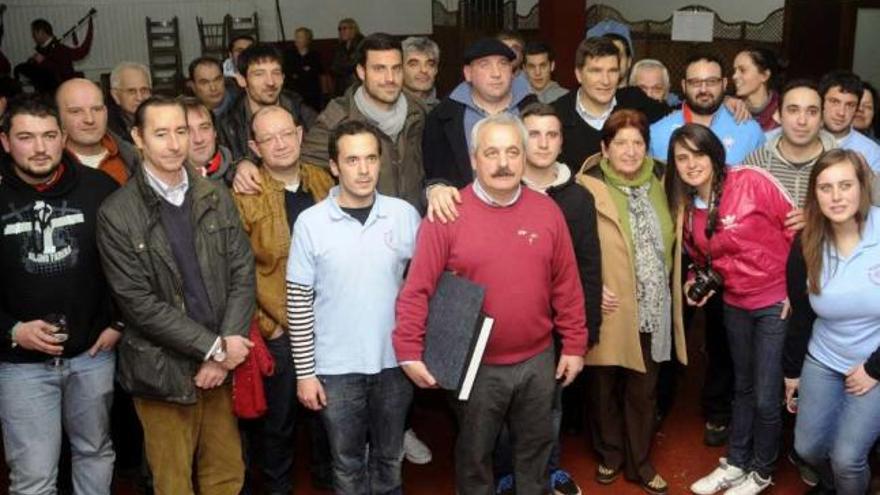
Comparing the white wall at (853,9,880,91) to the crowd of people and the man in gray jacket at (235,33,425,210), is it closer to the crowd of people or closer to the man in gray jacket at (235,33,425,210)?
the crowd of people

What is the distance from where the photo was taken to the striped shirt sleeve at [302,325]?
9.50ft

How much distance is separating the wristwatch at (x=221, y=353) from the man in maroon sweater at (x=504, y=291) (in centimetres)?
61

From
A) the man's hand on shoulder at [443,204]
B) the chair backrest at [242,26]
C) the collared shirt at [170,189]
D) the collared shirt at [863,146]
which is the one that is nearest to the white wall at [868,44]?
the collared shirt at [863,146]

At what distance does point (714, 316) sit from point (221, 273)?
2292 millimetres

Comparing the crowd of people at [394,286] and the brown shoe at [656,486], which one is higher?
the crowd of people at [394,286]

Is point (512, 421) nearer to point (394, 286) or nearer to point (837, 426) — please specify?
point (394, 286)

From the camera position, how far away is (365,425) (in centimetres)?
305

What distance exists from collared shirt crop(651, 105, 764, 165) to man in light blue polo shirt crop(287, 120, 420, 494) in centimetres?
146

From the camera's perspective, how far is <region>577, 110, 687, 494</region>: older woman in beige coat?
325 centimetres

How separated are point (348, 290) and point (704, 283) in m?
1.45

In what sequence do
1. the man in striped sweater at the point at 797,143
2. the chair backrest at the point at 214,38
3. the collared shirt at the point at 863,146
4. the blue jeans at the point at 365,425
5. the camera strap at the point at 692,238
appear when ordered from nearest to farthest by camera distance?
the blue jeans at the point at 365,425
the camera strap at the point at 692,238
the man in striped sweater at the point at 797,143
the collared shirt at the point at 863,146
the chair backrest at the point at 214,38

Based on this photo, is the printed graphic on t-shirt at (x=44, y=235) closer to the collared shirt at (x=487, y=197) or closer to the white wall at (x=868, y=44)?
the collared shirt at (x=487, y=197)

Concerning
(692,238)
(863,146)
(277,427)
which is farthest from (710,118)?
(277,427)

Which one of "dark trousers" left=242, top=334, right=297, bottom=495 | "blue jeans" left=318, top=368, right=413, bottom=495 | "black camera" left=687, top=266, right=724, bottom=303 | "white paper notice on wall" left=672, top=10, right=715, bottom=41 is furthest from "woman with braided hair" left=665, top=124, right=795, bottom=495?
"white paper notice on wall" left=672, top=10, right=715, bottom=41
